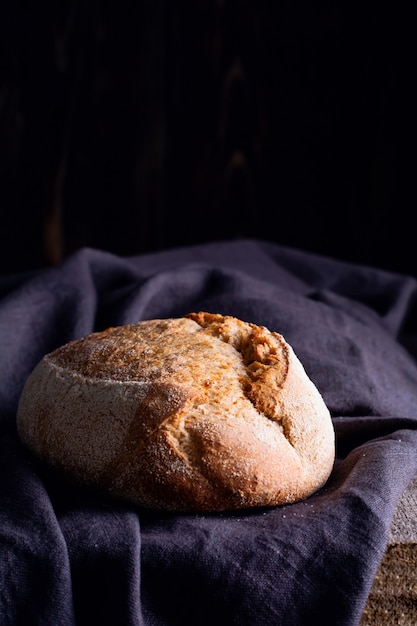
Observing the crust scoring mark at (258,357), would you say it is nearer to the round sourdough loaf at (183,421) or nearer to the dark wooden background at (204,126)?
the round sourdough loaf at (183,421)

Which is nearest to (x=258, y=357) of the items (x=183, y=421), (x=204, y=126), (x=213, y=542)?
(x=183, y=421)

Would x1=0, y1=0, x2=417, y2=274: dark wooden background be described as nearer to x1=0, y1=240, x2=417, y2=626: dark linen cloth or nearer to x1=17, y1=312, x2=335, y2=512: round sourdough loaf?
x1=0, y1=240, x2=417, y2=626: dark linen cloth

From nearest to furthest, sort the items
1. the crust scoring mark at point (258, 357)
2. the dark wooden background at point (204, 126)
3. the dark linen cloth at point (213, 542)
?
the dark linen cloth at point (213, 542)
the crust scoring mark at point (258, 357)
the dark wooden background at point (204, 126)

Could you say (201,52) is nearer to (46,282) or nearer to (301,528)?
(46,282)

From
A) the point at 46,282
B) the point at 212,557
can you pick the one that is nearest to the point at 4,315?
the point at 46,282

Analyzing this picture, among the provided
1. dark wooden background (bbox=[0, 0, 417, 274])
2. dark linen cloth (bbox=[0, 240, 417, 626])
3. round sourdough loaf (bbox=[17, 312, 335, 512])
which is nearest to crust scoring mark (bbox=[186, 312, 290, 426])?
round sourdough loaf (bbox=[17, 312, 335, 512])

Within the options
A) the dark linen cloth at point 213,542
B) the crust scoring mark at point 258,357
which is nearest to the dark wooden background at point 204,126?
the dark linen cloth at point 213,542
